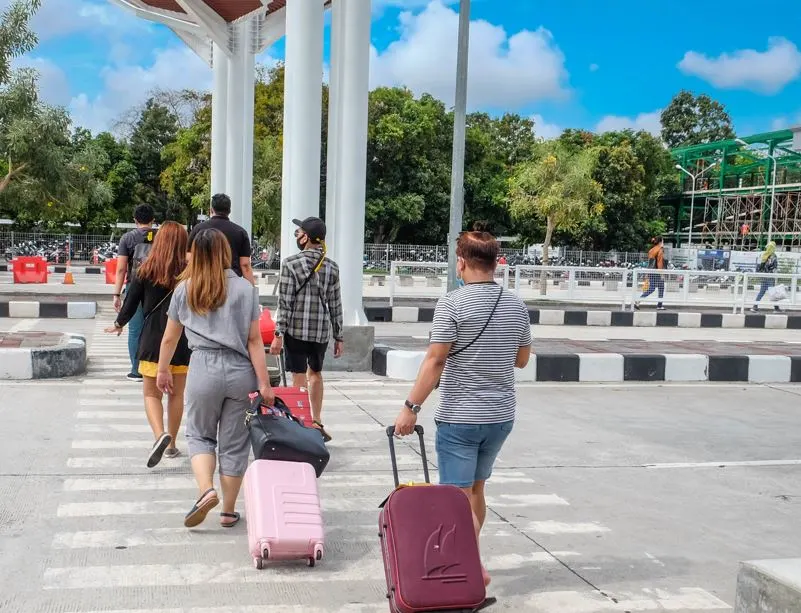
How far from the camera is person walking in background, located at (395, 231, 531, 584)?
386 centimetres

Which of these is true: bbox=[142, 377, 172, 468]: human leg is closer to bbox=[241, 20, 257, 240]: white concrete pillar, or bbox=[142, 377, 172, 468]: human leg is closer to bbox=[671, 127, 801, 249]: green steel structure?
bbox=[241, 20, 257, 240]: white concrete pillar

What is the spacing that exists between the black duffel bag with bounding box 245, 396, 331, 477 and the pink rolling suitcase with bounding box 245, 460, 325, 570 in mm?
77

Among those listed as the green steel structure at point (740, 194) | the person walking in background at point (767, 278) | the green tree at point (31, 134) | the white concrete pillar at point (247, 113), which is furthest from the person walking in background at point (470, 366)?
the green steel structure at point (740, 194)

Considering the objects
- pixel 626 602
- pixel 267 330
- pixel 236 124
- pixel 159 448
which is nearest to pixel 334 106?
pixel 267 330

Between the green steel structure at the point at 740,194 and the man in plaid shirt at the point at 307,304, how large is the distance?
49.6 m

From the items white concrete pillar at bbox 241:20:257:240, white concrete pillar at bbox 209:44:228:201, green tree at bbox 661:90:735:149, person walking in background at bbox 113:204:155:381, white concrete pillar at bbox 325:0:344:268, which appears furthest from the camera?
green tree at bbox 661:90:735:149

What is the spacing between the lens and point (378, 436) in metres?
7.28

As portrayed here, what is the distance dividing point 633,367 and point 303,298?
6.08 m

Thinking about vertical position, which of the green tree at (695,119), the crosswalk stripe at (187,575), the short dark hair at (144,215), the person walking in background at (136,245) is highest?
the green tree at (695,119)

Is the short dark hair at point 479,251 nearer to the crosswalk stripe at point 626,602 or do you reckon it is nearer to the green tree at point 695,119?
the crosswalk stripe at point 626,602

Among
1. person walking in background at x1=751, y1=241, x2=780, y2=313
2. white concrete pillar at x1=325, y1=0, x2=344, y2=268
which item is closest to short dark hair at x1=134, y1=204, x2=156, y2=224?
white concrete pillar at x1=325, y1=0, x2=344, y2=268

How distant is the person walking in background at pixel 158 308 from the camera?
600cm

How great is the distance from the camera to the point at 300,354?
21.8 ft

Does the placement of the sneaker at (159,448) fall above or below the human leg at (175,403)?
below
